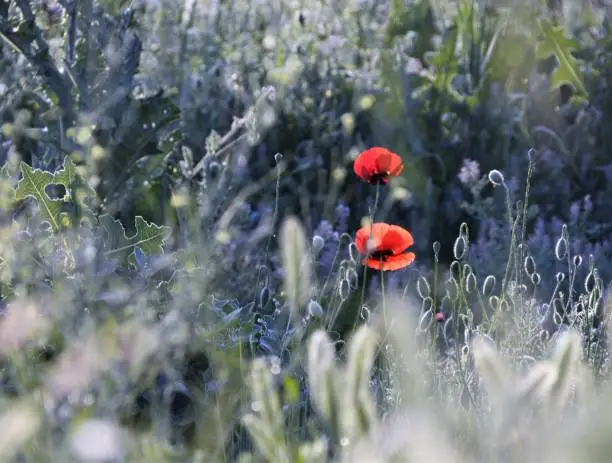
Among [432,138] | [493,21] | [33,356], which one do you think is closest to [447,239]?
[432,138]

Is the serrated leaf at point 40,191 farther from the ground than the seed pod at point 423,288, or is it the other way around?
Result: the serrated leaf at point 40,191

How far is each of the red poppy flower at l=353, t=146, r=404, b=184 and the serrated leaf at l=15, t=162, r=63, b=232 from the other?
2.27ft

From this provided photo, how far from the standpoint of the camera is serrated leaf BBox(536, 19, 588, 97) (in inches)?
151

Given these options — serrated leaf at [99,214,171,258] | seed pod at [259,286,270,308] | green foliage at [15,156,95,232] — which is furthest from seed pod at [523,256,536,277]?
green foliage at [15,156,95,232]

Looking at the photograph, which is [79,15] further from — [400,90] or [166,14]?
[166,14]

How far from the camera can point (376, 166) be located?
7.70 ft

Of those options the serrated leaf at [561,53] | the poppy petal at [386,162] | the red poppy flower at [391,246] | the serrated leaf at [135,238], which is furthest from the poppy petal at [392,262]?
the serrated leaf at [561,53]

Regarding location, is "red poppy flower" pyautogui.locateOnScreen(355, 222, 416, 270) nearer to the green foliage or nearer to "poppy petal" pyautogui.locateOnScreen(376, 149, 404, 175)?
"poppy petal" pyautogui.locateOnScreen(376, 149, 404, 175)

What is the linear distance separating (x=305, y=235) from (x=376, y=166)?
2.85 ft

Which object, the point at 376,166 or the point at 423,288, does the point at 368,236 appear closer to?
the point at 423,288

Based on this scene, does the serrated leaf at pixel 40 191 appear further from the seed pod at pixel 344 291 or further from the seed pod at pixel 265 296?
the seed pod at pixel 344 291

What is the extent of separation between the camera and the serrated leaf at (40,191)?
1.94m

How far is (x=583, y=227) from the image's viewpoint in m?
3.18

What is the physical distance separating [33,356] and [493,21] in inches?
117
